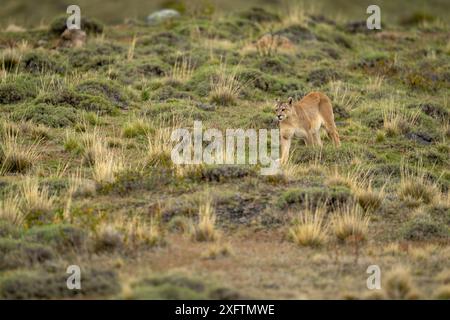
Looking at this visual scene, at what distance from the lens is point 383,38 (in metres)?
30.5

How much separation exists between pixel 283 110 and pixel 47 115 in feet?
17.7

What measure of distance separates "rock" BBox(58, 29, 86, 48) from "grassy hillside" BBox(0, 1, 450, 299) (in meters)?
0.74

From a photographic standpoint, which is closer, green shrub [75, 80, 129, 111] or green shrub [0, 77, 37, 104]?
green shrub [0, 77, 37, 104]

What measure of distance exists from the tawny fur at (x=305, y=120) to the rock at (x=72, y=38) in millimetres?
10758

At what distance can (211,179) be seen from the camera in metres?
13.9

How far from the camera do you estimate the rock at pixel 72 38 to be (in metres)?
25.5

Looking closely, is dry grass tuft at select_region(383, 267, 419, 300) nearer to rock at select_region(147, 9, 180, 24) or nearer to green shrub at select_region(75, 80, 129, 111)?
green shrub at select_region(75, 80, 129, 111)

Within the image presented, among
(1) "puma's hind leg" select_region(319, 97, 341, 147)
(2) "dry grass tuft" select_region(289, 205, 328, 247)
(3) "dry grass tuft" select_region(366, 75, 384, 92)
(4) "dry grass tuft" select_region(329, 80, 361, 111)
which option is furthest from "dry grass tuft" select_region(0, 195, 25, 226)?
(3) "dry grass tuft" select_region(366, 75, 384, 92)

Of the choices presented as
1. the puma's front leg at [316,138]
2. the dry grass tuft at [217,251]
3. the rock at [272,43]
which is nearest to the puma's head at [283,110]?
the puma's front leg at [316,138]

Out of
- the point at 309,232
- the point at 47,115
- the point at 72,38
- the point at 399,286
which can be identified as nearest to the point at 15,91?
the point at 47,115

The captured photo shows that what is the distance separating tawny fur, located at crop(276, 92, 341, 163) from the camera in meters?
16.2

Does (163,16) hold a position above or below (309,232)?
above

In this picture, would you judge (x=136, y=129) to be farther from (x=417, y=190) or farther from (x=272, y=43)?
(x=272, y=43)
